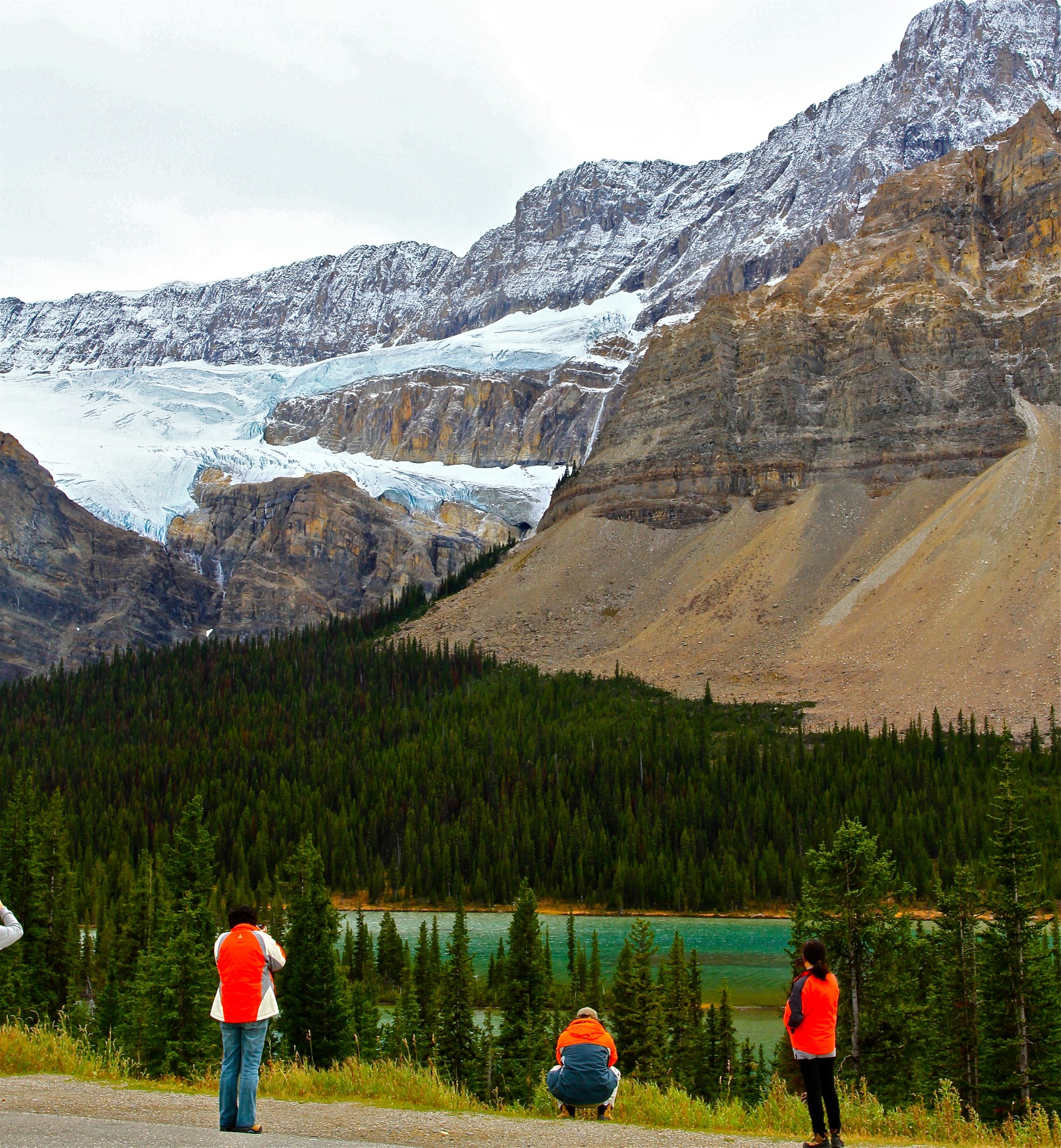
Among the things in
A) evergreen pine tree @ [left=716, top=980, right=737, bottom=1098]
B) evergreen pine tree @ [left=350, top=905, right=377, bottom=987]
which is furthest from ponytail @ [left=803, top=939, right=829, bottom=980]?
evergreen pine tree @ [left=350, top=905, right=377, bottom=987]

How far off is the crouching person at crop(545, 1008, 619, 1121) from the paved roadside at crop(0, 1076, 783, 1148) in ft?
1.05

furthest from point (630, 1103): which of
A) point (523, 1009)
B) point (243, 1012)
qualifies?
point (523, 1009)

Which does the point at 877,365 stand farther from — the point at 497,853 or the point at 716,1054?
the point at 716,1054

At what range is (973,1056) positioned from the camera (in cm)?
3206

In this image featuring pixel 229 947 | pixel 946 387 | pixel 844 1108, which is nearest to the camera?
pixel 229 947

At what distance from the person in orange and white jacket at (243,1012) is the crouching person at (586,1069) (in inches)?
146

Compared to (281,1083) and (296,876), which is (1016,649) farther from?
(281,1083)

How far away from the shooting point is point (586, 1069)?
15266 millimetres

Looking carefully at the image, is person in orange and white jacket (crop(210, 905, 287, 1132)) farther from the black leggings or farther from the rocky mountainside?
the rocky mountainside

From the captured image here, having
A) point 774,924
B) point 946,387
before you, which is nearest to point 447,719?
point 774,924

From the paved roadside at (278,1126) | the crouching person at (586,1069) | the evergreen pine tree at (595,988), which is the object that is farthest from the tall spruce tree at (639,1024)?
the paved roadside at (278,1126)

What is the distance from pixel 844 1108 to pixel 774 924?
66608 mm

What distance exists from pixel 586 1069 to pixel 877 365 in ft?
557

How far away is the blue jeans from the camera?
45.5 feet
